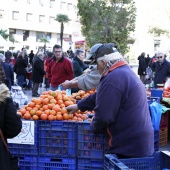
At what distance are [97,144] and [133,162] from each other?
97 centimetres

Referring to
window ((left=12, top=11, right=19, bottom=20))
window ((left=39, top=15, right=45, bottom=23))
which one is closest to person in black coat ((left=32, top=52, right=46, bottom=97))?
window ((left=12, top=11, right=19, bottom=20))

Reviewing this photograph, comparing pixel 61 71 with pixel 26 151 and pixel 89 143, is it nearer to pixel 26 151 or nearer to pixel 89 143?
pixel 26 151

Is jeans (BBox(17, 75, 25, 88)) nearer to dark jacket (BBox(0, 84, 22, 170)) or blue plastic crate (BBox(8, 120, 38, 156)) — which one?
blue plastic crate (BBox(8, 120, 38, 156))

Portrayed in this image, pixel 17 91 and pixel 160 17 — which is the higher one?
pixel 160 17

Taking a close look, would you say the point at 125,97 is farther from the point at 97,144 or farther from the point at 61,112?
the point at 61,112

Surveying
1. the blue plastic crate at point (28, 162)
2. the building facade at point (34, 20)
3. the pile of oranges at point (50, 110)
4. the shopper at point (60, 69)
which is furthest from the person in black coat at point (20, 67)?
the building facade at point (34, 20)

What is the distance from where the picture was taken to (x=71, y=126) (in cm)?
385

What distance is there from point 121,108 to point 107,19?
2000cm

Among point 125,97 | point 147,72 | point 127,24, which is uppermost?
point 127,24

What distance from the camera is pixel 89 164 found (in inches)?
149

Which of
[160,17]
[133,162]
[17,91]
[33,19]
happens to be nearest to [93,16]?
[160,17]

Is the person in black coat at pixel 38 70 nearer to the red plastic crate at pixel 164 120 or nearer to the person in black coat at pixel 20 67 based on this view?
the person in black coat at pixel 20 67

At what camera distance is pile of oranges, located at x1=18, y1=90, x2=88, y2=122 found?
4.00 meters

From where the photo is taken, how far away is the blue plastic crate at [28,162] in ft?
13.0
